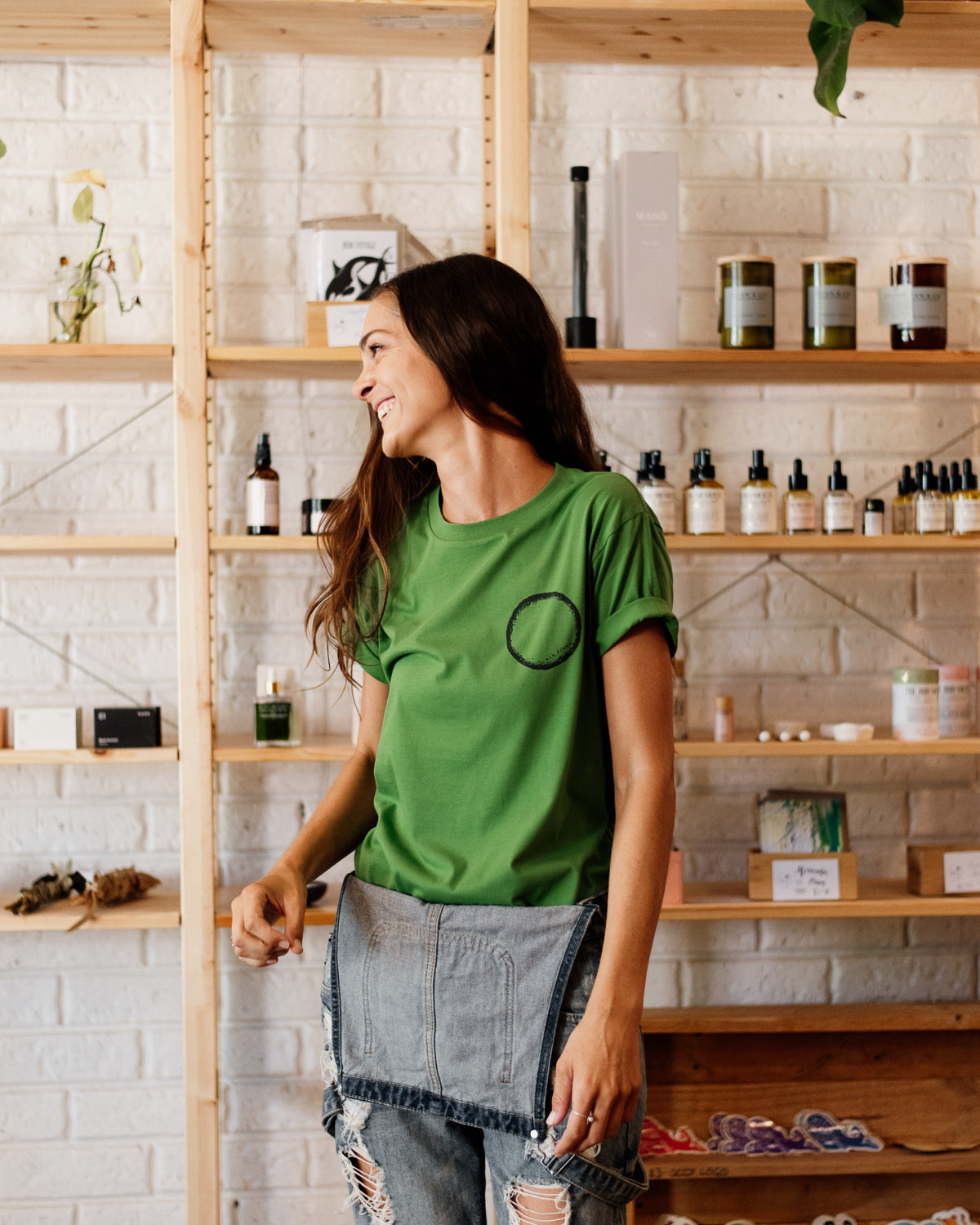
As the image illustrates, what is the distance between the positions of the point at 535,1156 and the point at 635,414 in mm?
1472

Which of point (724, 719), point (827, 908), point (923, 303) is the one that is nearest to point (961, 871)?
point (827, 908)

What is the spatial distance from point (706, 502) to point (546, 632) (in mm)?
913

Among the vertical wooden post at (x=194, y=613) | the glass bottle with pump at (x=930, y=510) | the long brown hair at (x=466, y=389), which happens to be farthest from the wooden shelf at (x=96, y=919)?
the glass bottle with pump at (x=930, y=510)

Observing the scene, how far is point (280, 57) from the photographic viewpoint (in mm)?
2109

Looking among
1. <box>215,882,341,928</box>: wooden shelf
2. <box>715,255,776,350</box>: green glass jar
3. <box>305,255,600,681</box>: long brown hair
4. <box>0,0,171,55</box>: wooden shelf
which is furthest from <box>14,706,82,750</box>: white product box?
<box>715,255,776,350</box>: green glass jar

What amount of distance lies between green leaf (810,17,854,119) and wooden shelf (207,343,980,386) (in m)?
0.22

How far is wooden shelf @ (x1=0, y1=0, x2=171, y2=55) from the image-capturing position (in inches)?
72.8

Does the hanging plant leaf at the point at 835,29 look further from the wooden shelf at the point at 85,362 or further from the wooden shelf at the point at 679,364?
the wooden shelf at the point at 85,362

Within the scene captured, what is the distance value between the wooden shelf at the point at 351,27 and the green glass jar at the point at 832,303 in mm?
678

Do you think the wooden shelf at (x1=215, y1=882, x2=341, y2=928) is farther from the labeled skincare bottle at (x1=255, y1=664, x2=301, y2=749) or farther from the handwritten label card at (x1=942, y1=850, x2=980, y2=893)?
the handwritten label card at (x1=942, y1=850, x2=980, y2=893)

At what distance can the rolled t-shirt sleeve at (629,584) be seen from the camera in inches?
40.5

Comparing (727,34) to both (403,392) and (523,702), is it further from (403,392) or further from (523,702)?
(523,702)

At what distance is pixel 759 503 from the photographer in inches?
74.9

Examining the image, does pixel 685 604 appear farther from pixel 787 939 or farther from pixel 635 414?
pixel 787 939
